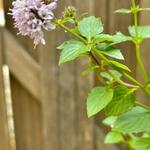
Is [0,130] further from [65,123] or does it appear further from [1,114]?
[65,123]

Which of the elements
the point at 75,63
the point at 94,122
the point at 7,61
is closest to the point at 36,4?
the point at 75,63

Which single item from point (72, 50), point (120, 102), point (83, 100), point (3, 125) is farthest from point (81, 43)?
point (3, 125)

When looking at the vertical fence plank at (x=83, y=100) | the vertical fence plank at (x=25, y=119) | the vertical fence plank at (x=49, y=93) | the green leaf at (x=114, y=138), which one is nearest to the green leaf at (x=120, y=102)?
the green leaf at (x=114, y=138)

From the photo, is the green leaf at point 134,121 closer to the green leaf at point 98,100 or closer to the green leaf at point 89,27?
the green leaf at point 98,100

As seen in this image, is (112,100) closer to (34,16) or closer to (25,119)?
(34,16)

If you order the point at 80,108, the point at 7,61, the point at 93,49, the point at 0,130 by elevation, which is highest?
the point at 93,49
